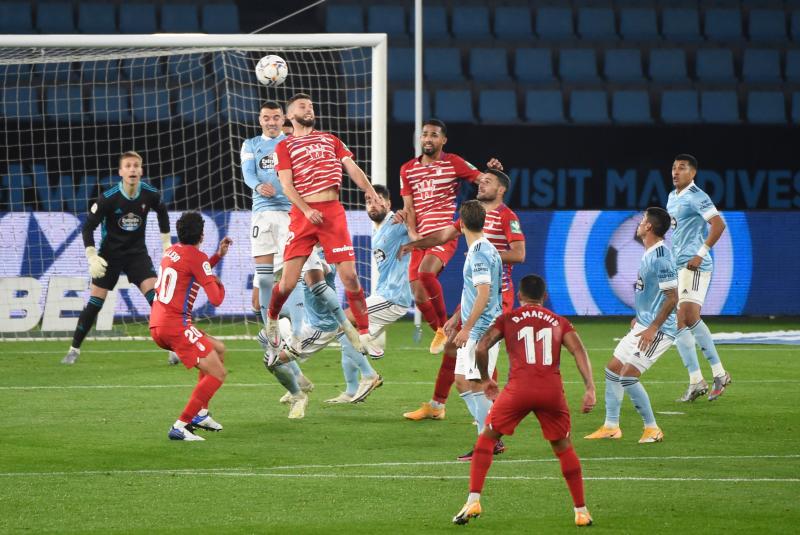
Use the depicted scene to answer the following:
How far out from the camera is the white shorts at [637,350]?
8773 mm

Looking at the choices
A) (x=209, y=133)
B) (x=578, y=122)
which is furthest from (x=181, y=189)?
(x=578, y=122)

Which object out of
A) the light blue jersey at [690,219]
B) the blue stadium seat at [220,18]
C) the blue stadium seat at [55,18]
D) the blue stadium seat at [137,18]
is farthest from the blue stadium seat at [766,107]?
the blue stadium seat at [55,18]

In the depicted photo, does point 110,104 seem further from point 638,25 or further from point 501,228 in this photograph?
point 501,228

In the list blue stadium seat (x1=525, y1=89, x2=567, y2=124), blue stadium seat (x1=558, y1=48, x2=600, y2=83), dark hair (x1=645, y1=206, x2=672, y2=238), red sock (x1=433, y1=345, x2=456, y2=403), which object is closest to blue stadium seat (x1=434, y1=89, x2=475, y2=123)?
blue stadium seat (x1=525, y1=89, x2=567, y2=124)

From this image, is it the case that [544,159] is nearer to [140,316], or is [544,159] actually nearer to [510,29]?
[510,29]

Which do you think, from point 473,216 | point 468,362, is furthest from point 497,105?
point 473,216

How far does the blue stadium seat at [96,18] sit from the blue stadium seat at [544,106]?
6931 millimetres

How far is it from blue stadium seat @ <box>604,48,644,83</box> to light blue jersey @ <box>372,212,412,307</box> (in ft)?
36.6

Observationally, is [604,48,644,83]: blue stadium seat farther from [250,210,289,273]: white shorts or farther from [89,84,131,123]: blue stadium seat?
[250,210,289,273]: white shorts

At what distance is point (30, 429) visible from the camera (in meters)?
9.15

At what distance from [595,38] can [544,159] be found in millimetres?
3731

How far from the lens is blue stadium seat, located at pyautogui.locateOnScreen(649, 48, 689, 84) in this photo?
71.7 ft

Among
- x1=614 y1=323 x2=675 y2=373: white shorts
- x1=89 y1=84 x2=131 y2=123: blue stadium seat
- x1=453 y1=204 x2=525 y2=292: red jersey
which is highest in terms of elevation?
x1=89 y1=84 x2=131 y2=123: blue stadium seat

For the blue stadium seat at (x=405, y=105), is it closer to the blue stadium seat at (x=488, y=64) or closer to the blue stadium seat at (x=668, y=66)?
the blue stadium seat at (x=488, y=64)
